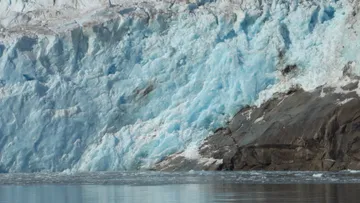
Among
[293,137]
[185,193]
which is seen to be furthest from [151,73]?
[185,193]

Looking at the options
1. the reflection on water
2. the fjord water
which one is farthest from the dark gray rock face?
the reflection on water

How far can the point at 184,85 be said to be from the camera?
45875mm

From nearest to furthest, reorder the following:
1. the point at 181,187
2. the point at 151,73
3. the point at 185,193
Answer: the point at 185,193, the point at 181,187, the point at 151,73

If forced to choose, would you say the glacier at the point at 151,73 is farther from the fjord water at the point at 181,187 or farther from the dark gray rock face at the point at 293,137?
the fjord water at the point at 181,187

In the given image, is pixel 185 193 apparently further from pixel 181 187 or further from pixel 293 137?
pixel 293 137

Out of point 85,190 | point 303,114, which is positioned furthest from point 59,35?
point 85,190

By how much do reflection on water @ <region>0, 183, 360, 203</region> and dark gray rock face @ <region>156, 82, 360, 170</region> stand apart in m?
9.30

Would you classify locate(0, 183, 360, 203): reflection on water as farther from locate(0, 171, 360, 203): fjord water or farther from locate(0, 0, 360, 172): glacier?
locate(0, 0, 360, 172): glacier

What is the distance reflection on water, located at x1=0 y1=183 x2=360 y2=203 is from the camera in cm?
2486

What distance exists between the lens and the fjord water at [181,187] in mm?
25578

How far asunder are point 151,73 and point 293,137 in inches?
371

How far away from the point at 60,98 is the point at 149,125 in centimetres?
504

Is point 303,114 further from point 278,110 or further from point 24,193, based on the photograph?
point 24,193

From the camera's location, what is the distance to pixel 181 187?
31.0m
